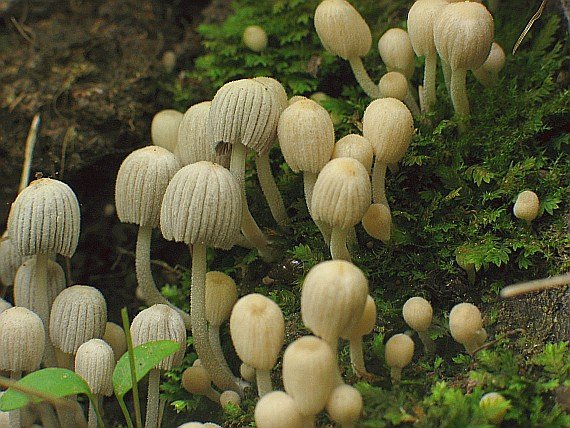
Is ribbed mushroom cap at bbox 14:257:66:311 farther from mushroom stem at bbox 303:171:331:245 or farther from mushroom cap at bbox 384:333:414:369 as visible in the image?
mushroom cap at bbox 384:333:414:369

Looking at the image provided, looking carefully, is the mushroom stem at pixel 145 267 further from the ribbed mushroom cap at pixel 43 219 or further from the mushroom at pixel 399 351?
the mushroom at pixel 399 351

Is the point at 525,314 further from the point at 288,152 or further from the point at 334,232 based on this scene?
the point at 288,152

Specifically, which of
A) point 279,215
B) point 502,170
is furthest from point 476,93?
point 279,215

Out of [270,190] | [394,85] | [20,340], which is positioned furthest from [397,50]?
[20,340]

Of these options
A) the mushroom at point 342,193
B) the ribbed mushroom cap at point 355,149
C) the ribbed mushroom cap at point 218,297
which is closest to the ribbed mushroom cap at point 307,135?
the ribbed mushroom cap at point 355,149

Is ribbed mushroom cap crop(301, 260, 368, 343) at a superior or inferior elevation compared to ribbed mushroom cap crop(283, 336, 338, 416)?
superior

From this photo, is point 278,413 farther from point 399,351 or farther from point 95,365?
point 95,365

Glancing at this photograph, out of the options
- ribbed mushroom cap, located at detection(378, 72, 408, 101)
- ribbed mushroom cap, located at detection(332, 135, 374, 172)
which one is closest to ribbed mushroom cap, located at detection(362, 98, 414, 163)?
ribbed mushroom cap, located at detection(332, 135, 374, 172)
